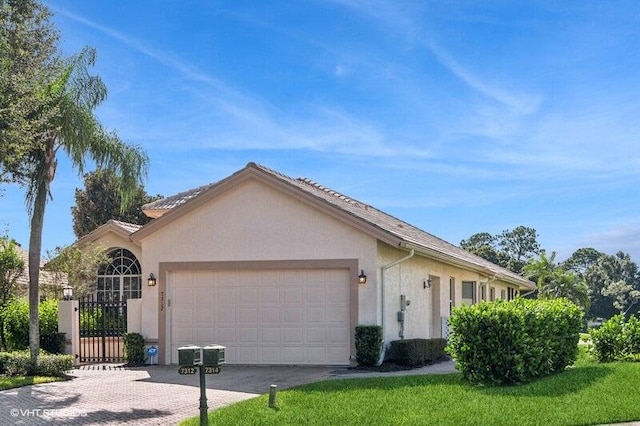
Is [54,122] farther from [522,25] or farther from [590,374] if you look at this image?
[590,374]

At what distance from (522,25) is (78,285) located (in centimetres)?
1691

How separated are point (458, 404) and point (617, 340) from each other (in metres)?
5.29

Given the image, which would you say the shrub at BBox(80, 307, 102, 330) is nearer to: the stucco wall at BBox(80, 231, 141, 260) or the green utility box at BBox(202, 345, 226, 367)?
the stucco wall at BBox(80, 231, 141, 260)

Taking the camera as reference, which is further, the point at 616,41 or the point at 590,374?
the point at 616,41

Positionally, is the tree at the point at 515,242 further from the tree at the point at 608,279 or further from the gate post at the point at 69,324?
the gate post at the point at 69,324

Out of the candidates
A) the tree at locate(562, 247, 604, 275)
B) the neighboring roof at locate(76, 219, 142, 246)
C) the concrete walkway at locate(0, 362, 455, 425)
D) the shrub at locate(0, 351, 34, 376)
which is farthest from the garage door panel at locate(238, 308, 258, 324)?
the tree at locate(562, 247, 604, 275)

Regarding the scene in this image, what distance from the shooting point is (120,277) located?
27000 mm

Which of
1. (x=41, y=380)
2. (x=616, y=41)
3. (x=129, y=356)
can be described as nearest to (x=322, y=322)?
(x=129, y=356)

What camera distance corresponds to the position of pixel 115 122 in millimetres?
17906

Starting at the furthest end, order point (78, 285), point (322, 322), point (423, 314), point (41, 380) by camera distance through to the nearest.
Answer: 1. point (78, 285)
2. point (423, 314)
3. point (322, 322)
4. point (41, 380)

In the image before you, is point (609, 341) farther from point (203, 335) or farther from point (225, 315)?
point (203, 335)

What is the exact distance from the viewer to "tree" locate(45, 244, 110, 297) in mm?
25312

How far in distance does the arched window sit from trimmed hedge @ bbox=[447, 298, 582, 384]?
15941 mm

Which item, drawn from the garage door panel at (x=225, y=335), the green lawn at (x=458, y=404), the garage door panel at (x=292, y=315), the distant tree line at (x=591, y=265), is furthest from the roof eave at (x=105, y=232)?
the distant tree line at (x=591, y=265)
